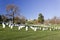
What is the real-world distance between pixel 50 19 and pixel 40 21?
20052 millimetres

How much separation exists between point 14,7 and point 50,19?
72505 mm

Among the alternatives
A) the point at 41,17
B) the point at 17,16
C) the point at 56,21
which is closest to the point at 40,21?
the point at 41,17

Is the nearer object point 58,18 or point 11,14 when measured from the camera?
point 11,14

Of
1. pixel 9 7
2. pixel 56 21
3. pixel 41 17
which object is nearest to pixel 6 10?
pixel 9 7

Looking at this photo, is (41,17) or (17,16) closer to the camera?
(17,16)

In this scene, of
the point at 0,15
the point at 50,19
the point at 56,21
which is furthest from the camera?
the point at 50,19

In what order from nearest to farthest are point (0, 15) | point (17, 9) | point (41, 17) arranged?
1. point (17, 9)
2. point (0, 15)
3. point (41, 17)

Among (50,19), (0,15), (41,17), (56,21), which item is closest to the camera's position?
(0,15)

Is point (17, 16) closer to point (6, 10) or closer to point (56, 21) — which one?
point (6, 10)

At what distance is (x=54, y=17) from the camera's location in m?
120

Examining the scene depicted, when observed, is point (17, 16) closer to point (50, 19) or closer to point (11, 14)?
point (11, 14)

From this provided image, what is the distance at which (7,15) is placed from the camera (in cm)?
5928

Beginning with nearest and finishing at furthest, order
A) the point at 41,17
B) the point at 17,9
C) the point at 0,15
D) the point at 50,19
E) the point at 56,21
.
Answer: the point at 17,9, the point at 0,15, the point at 41,17, the point at 56,21, the point at 50,19

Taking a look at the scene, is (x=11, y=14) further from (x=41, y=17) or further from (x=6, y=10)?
(x=41, y=17)
